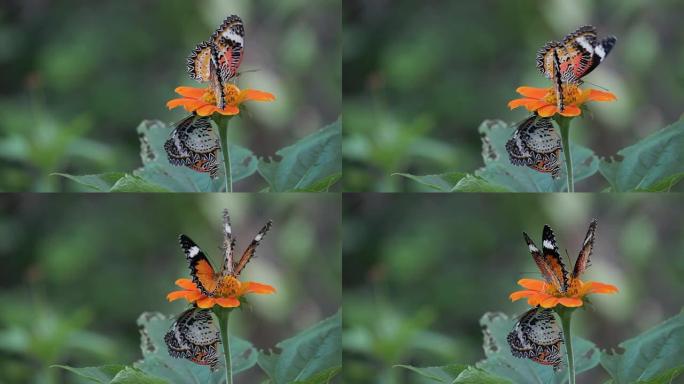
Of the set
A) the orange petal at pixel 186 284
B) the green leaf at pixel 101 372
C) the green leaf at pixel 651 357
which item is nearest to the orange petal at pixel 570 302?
the green leaf at pixel 651 357

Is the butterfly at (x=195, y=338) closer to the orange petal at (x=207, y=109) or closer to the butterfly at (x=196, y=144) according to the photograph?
the butterfly at (x=196, y=144)

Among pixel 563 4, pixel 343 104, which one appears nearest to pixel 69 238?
pixel 343 104

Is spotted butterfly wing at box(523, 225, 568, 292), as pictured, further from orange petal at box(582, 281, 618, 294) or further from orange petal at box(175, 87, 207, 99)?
orange petal at box(175, 87, 207, 99)

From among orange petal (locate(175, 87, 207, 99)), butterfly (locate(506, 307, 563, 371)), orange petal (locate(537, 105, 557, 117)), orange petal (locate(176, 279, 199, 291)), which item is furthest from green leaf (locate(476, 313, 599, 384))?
orange petal (locate(175, 87, 207, 99))

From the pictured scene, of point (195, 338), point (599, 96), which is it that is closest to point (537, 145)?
point (599, 96)

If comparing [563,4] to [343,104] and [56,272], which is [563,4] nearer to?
[343,104]

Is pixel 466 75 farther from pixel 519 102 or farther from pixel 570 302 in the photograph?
pixel 570 302
